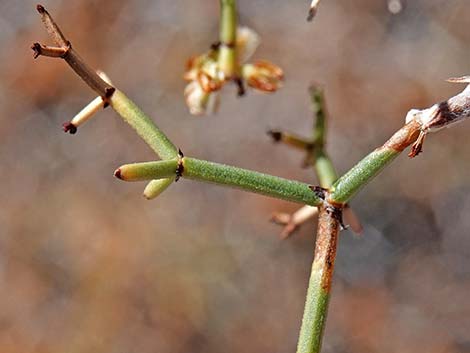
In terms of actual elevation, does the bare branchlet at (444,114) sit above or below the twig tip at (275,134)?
below

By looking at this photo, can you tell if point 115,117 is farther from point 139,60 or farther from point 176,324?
point 176,324

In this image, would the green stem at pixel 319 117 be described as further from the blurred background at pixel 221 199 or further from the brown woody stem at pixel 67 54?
the blurred background at pixel 221 199

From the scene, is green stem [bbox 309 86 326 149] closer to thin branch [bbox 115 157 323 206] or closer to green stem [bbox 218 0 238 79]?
green stem [bbox 218 0 238 79]

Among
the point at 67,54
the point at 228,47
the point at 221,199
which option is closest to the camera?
the point at 67,54

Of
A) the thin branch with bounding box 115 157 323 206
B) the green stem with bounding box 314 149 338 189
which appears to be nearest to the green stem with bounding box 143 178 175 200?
the thin branch with bounding box 115 157 323 206

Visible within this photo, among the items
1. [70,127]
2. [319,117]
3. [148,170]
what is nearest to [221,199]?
[319,117]

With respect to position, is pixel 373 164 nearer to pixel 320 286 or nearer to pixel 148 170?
pixel 320 286

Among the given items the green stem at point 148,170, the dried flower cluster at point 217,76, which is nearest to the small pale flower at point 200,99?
the dried flower cluster at point 217,76
